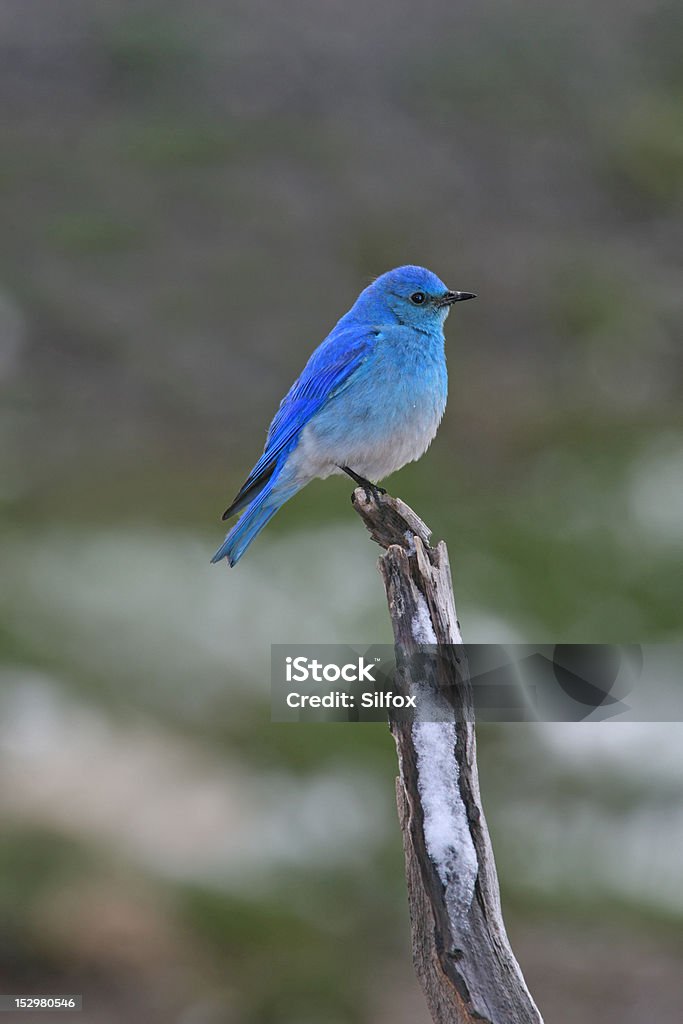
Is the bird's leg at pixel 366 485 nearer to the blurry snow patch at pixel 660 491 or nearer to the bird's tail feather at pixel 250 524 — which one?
the bird's tail feather at pixel 250 524

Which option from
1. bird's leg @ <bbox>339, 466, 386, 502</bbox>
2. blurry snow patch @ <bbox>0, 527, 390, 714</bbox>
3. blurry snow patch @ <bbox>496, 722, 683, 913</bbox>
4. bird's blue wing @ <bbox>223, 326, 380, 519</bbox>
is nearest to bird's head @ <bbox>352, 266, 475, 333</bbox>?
bird's blue wing @ <bbox>223, 326, 380, 519</bbox>

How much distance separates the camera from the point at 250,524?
4062mm

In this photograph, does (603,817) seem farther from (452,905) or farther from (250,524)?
(452,905)

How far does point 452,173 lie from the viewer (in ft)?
46.5

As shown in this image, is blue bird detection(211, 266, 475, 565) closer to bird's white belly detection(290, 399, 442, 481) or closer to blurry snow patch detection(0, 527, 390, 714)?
bird's white belly detection(290, 399, 442, 481)

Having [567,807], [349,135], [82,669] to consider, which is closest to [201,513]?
[82,669]

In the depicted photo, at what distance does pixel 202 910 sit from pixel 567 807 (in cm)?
219

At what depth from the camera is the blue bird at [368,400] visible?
14.1ft

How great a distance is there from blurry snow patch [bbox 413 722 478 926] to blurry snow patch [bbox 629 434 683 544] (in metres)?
7.06

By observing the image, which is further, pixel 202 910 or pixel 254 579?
pixel 254 579

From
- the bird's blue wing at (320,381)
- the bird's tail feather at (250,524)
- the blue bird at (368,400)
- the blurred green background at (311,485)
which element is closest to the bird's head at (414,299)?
the blue bird at (368,400)

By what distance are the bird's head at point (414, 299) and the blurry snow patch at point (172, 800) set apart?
3.16m

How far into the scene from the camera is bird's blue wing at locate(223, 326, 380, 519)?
430cm

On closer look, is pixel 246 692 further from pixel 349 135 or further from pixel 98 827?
pixel 349 135
